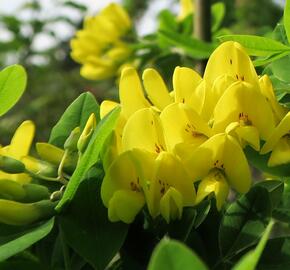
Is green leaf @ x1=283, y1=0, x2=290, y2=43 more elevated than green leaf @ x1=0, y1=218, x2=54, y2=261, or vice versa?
green leaf @ x1=283, y1=0, x2=290, y2=43

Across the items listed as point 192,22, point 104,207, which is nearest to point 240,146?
point 104,207

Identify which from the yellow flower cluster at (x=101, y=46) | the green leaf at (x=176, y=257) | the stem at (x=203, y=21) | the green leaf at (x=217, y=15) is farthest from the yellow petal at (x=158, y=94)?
the yellow flower cluster at (x=101, y=46)

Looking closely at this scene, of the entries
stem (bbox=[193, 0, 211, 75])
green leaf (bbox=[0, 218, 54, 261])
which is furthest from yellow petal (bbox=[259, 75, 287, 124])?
stem (bbox=[193, 0, 211, 75])

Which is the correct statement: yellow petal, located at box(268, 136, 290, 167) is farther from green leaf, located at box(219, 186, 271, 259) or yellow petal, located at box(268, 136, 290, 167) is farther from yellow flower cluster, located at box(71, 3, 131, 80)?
yellow flower cluster, located at box(71, 3, 131, 80)

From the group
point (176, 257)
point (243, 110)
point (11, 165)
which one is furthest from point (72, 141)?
point (176, 257)

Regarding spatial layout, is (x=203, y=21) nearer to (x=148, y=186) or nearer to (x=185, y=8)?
(x=185, y=8)

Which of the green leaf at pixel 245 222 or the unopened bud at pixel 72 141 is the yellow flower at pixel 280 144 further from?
the unopened bud at pixel 72 141
